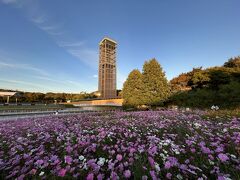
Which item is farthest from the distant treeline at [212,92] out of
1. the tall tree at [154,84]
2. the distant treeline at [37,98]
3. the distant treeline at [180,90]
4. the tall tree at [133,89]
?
the distant treeline at [37,98]

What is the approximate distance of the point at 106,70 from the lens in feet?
359

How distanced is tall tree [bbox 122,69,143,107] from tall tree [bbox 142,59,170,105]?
982 mm

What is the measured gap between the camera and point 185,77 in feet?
123

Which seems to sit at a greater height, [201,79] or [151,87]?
[201,79]

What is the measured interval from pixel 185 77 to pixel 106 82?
75.5m

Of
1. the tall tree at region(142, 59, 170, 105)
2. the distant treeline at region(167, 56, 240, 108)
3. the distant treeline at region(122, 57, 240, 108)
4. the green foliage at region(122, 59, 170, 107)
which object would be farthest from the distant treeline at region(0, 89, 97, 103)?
the distant treeline at region(167, 56, 240, 108)

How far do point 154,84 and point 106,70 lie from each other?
3514 inches

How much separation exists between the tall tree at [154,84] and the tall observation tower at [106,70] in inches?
3258

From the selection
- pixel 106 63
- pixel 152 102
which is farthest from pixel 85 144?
pixel 106 63

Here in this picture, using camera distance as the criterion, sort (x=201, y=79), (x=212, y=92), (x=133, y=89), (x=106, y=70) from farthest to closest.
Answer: (x=106, y=70) < (x=201, y=79) < (x=133, y=89) < (x=212, y=92)

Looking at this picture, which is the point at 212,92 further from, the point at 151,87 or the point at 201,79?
the point at 201,79

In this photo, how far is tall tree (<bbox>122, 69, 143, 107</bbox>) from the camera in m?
23.5

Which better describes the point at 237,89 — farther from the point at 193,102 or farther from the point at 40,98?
the point at 40,98

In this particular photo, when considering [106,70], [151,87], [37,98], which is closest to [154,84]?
[151,87]
